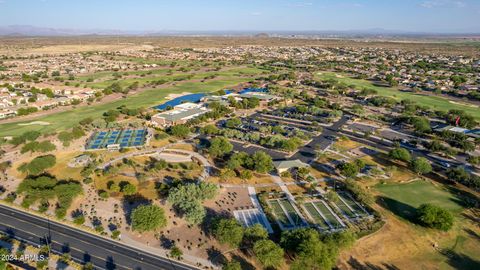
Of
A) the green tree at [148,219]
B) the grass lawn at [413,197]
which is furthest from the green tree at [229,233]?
the grass lawn at [413,197]

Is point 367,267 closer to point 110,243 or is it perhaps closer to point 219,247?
point 219,247

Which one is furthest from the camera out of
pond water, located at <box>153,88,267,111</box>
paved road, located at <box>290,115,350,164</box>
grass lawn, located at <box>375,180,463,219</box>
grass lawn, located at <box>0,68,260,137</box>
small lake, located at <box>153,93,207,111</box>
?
pond water, located at <box>153,88,267,111</box>

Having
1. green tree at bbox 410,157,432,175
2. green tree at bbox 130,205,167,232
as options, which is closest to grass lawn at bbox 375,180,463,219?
green tree at bbox 410,157,432,175

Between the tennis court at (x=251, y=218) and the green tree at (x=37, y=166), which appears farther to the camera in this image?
the green tree at (x=37, y=166)

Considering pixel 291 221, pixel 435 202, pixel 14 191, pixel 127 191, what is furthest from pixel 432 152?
pixel 14 191

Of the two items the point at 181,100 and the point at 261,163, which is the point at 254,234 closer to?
the point at 261,163

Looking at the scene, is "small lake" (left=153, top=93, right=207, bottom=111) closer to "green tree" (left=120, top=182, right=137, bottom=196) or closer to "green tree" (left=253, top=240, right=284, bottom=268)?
"green tree" (left=120, top=182, right=137, bottom=196)

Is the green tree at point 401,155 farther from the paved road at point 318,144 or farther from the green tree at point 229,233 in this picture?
the green tree at point 229,233
